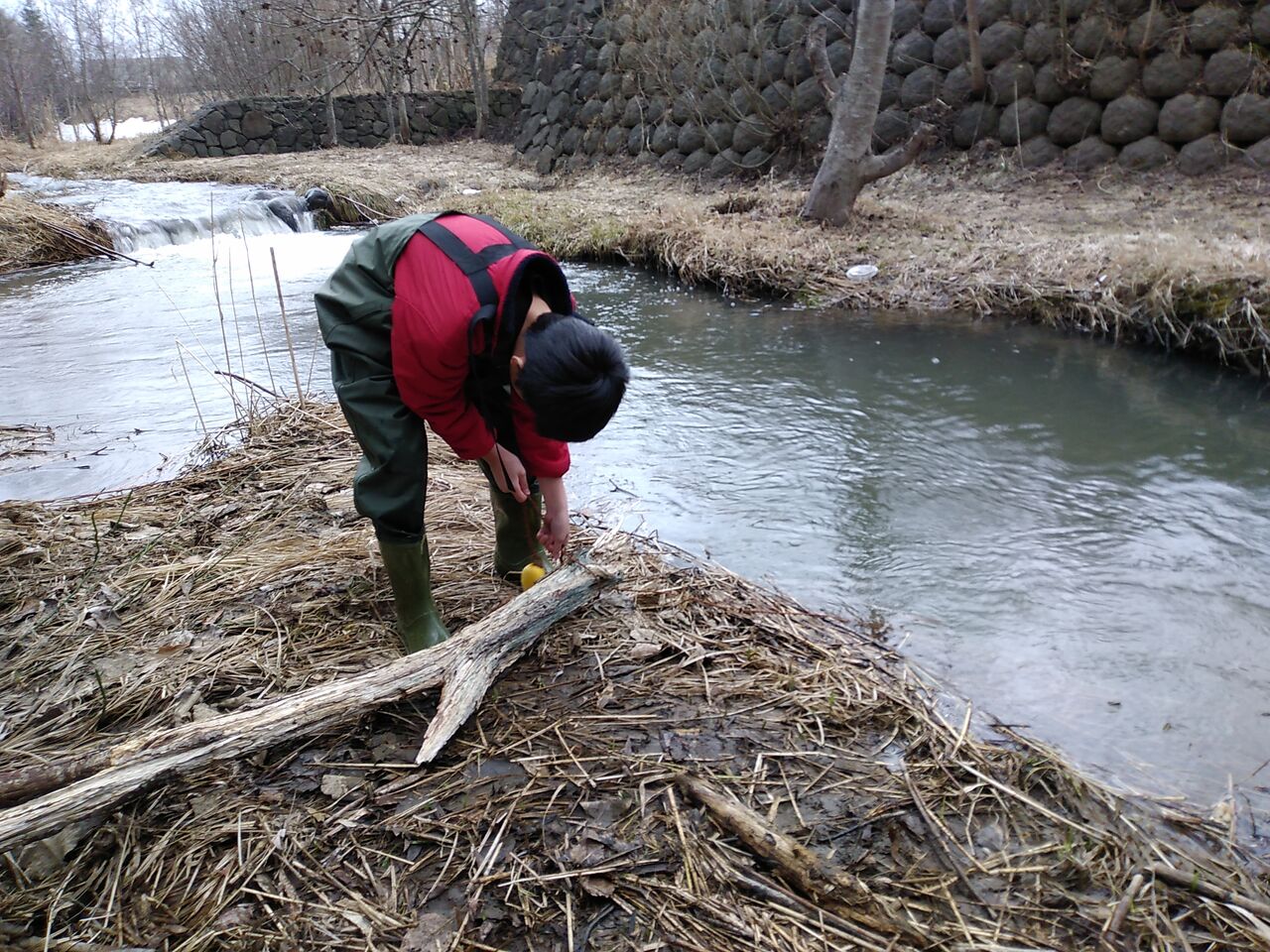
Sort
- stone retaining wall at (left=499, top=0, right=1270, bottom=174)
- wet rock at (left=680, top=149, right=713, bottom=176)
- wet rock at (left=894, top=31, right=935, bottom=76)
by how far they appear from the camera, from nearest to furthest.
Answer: stone retaining wall at (left=499, top=0, right=1270, bottom=174) < wet rock at (left=894, top=31, right=935, bottom=76) < wet rock at (left=680, top=149, right=713, bottom=176)

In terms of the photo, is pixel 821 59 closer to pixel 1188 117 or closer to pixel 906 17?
pixel 906 17

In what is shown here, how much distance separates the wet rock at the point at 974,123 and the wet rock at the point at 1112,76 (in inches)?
38.5

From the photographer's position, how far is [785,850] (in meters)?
1.64

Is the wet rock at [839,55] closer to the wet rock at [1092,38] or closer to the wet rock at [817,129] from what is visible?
the wet rock at [817,129]

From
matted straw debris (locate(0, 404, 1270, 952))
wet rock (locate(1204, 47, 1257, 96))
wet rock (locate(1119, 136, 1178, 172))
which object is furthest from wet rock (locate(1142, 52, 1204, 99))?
matted straw debris (locate(0, 404, 1270, 952))

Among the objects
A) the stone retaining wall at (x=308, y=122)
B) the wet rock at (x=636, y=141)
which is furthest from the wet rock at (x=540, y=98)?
the wet rock at (x=636, y=141)

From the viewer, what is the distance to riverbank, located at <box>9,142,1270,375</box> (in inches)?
201

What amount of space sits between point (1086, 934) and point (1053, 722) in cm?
81

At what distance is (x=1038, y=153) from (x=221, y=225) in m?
9.13

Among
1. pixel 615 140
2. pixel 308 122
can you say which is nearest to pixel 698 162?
pixel 615 140

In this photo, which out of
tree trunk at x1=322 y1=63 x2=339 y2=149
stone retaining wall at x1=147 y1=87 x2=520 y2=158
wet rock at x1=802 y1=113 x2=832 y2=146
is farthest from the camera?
stone retaining wall at x1=147 y1=87 x2=520 y2=158

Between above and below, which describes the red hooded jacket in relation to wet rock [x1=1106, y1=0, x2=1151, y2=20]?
below

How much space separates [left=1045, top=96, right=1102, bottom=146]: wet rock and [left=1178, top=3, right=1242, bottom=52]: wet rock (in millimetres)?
908

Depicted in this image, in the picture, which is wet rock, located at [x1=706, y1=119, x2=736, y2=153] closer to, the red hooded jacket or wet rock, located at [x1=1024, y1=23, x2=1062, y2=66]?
wet rock, located at [x1=1024, y1=23, x2=1062, y2=66]
